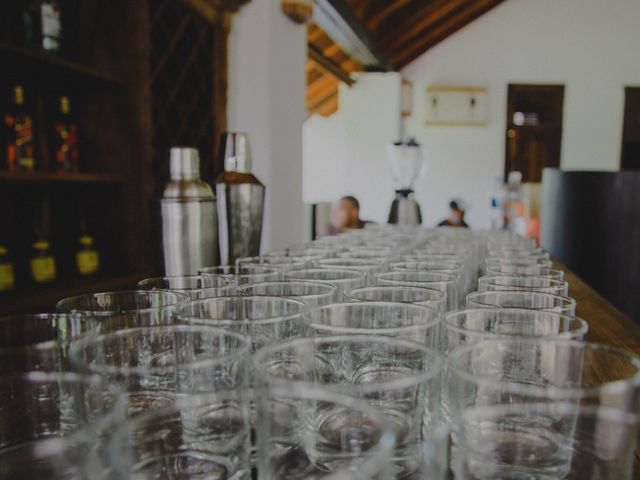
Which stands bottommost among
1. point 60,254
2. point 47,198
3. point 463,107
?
point 60,254

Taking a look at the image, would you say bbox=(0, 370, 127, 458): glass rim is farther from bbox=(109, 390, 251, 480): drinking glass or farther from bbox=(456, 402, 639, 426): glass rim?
bbox=(456, 402, 639, 426): glass rim

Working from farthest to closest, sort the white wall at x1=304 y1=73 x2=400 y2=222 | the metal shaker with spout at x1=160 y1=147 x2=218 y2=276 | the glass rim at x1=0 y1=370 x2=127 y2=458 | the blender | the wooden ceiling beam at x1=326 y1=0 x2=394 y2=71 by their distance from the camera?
the white wall at x1=304 y1=73 x2=400 y2=222 → the wooden ceiling beam at x1=326 y1=0 x2=394 y2=71 → the blender → the metal shaker with spout at x1=160 y1=147 x2=218 y2=276 → the glass rim at x1=0 y1=370 x2=127 y2=458

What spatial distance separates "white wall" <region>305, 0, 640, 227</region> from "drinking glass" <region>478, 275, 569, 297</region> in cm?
726

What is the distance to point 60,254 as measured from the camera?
234 cm

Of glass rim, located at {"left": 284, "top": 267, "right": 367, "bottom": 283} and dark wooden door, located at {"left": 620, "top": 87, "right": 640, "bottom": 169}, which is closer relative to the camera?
glass rim, located at {"left": 284, "top": 267, "right": 367, "bottom": 283}

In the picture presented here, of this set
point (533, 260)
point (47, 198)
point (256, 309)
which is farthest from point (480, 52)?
point (256, 309)

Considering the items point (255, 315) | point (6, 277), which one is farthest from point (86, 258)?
point (255, 315)

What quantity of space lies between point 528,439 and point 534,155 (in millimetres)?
8318

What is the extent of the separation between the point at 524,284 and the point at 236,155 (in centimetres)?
71

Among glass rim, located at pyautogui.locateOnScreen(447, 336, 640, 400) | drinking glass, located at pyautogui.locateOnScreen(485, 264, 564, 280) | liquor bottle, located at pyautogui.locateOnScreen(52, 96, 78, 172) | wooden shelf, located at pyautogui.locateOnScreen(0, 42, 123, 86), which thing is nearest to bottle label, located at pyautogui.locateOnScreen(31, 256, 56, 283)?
liquor bottle, located at pyautogui.locateOnScreen(52, 96, 78, 172)

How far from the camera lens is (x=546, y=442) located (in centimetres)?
42

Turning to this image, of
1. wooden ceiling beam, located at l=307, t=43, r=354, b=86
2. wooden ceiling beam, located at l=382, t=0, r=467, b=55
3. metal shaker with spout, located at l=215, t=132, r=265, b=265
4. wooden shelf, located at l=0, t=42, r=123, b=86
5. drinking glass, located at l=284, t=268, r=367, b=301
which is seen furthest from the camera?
wooden ceiling beam, located at l=382, t=0, r=467, b=55

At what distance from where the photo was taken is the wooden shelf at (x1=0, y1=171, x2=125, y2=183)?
1.82 m

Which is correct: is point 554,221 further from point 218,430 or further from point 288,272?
point 218,430
